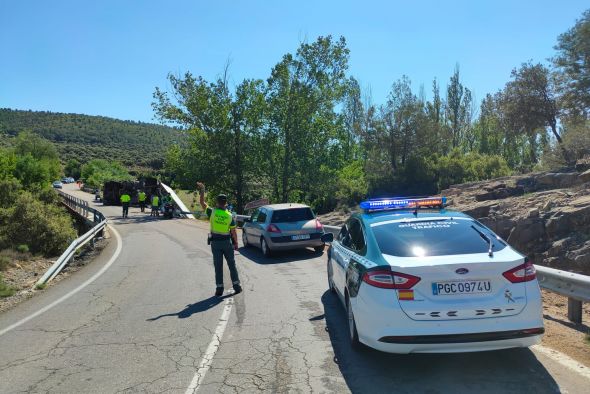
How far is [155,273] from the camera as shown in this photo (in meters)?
12.7

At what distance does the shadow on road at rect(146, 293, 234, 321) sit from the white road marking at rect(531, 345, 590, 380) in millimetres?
4879

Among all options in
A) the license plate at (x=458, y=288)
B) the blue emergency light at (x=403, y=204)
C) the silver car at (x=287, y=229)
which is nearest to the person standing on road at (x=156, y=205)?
the silver car at (x=287, y=229)

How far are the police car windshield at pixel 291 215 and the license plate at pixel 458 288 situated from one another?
9.90 meters

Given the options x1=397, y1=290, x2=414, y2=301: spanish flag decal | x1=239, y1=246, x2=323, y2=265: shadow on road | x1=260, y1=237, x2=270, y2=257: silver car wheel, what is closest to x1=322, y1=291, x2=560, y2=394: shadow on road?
x1=397, y1=290, x2=414, y2=301: spanish flag decal

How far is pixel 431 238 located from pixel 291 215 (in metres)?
9.41

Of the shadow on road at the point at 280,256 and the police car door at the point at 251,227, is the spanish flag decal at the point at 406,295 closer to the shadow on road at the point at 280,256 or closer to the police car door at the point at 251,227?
the shadow on road at the point at 280,256

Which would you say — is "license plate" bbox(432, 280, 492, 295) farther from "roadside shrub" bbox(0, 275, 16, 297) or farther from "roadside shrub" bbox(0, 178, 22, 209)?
"roadside shrub" bbox(0, 178, 22, 209)

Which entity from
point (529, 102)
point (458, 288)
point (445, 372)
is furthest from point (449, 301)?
point (529, 102)

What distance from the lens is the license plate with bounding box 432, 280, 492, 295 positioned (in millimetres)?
4859

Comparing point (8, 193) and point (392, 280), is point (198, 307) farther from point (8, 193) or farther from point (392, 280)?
point (8, 193)

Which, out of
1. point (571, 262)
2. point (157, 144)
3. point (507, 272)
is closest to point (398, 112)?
point (571, 262)

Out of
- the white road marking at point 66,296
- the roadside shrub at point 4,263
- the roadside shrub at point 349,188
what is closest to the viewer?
the white road marking at point 66,296

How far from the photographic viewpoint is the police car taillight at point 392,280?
4867 millimetres

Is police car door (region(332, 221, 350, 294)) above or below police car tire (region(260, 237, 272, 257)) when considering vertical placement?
above
